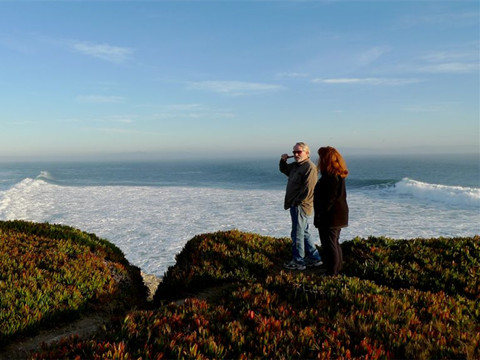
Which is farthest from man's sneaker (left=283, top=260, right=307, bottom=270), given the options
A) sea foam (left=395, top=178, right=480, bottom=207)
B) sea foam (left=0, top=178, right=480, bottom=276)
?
sea foam (left=395, top=178, right=480, bottom=207)

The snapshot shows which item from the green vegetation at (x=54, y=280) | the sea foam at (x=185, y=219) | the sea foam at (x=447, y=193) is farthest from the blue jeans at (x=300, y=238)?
the sea foam at (x=447, y=193)

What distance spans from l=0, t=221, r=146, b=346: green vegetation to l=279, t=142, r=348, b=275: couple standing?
3.67 meters

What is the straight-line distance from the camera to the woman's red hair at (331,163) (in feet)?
19.4

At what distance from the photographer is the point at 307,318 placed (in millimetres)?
4188

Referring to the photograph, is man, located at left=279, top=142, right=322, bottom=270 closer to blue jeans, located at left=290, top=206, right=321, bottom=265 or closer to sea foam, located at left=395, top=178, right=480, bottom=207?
blue jeans, located at left=290, top=206, right=321, bottom=265

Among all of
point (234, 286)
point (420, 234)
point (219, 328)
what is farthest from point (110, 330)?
point (420, 234)

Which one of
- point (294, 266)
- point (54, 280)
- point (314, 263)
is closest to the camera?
point (54, 280)

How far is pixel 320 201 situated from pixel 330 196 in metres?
0.20

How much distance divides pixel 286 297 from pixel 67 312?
3444mm

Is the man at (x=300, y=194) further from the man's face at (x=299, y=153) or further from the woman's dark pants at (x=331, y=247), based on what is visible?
the woman's dark pants at (x=331, y=247)

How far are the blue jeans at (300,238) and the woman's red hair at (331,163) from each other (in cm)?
136

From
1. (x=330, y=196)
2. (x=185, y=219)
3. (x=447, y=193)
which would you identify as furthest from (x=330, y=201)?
(x=447, y=193)

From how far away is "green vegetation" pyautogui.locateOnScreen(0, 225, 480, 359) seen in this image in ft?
11.1

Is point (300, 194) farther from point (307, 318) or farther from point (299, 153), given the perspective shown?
point (307, 318)
